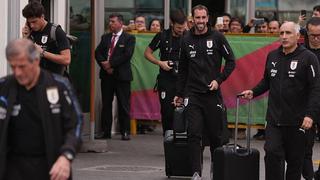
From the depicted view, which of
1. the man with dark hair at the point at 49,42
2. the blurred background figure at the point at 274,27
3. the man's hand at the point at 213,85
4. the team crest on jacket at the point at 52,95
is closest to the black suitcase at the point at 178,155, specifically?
the man's hand at the point at 213,85

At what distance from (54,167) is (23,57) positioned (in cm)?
74

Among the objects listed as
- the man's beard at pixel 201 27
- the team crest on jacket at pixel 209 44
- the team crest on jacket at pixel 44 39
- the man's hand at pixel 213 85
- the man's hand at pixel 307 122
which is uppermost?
the man's beard at pixel 201 27

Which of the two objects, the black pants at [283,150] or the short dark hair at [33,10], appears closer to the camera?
the black pants at [283,150]

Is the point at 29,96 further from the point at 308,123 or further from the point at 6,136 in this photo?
the point at 308,123

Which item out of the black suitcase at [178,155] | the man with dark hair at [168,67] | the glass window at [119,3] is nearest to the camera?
the black suitcase at [178,155]

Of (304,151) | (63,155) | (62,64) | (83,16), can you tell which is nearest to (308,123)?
(304,151)

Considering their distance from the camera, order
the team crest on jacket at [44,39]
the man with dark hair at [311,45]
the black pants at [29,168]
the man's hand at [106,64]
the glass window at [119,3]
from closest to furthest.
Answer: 1. the black pants at [29,168]
2. the team crest on jacket at [44,39]
3. the man with dark hair at [311,45]
4. the man's hand at [106,64]
5. the glass window at [119,3]

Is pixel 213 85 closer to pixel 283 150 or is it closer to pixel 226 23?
pixel 283 150

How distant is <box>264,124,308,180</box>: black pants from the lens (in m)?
9.02

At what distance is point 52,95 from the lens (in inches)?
240

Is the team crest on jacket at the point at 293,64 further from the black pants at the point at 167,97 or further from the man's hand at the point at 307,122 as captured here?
the black pants at the point at 167,97

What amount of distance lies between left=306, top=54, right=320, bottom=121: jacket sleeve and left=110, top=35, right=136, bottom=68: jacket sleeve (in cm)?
662

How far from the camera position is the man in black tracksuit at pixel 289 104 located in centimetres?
904

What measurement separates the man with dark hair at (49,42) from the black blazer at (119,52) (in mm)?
5344
